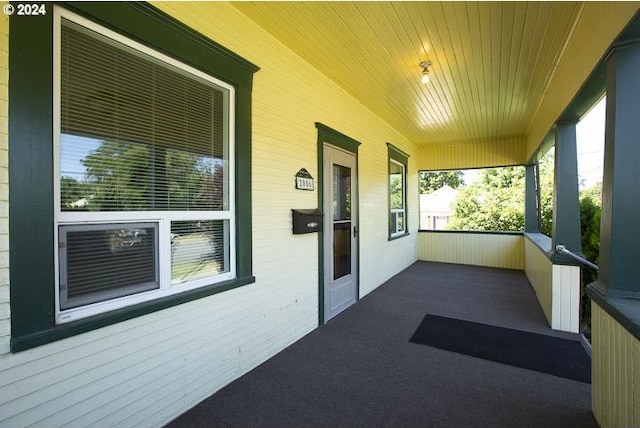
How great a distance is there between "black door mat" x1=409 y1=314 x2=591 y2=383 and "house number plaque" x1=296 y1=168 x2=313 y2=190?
2.00 m

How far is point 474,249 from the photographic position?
291 inches

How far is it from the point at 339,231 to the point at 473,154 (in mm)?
5029

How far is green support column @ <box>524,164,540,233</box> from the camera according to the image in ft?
21.0

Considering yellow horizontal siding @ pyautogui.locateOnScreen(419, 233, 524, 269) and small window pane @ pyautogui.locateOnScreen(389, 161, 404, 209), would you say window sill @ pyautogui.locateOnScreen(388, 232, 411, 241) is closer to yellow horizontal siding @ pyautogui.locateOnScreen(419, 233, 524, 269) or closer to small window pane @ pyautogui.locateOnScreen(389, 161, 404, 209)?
small window pane @ pyautogui.locateOnScreen(389, 161, 404, 209)

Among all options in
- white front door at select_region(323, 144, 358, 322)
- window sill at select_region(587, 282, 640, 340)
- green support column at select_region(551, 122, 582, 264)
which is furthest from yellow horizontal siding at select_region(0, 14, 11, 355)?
green support column at select_region(551, 122, 582, 264)

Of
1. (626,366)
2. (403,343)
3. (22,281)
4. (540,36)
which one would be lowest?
(403,343)

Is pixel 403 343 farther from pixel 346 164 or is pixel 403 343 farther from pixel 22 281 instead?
pixel 22 281

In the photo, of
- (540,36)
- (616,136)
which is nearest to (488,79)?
(540,36)

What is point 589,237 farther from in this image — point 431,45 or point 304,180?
point 304,180

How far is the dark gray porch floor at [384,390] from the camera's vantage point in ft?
6.79

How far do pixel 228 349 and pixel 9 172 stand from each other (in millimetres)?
1794

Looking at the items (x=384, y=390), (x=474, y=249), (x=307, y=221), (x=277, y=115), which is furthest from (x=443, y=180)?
(x=384, y=390)

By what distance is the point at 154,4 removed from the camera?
1.90 metres

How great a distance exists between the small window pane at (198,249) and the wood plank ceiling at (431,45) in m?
1.81
